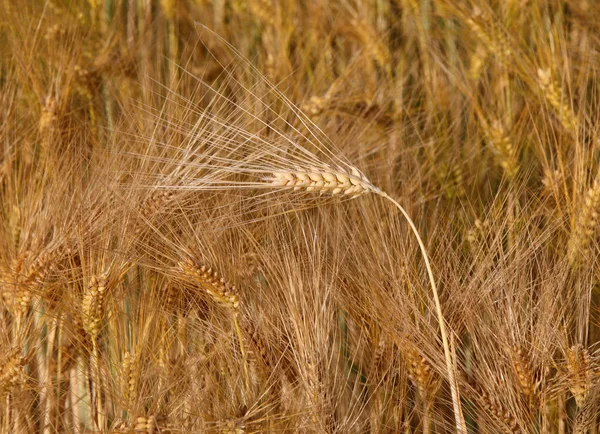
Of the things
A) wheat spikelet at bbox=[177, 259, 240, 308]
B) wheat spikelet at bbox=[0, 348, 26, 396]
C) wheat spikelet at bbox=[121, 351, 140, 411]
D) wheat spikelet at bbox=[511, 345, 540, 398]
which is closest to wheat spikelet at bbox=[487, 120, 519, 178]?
wheat spikelet at bbox=[511, 345, 540, 398]

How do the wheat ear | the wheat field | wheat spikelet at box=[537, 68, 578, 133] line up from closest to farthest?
the wheat ear → the wheat field → wheat spikelet at box=[537, 68, 578, 133]

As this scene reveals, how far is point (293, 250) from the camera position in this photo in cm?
127

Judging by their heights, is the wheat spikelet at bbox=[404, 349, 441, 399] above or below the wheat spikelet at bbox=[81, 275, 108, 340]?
below

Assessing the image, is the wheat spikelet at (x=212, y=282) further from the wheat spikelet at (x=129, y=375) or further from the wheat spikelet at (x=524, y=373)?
the wheat spikelet at (x=524, y=373)

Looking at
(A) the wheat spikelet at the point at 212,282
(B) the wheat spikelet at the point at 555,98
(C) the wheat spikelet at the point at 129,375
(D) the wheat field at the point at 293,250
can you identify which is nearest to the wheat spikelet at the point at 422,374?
(D) the wheat field at the point at 293,250

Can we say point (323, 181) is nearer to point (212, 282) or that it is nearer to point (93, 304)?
point (212, 282)

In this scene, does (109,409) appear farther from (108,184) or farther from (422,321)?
(422,321)

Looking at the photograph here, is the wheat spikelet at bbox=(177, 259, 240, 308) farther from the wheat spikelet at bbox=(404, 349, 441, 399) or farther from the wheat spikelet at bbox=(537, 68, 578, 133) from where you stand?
the wheat spikelet at bbox=(537, 68, 578, 133)

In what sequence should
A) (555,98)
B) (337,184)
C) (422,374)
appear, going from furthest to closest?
1. (555,98)
2. (422,374)
3. (337,184)

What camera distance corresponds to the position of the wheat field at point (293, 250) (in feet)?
3.85

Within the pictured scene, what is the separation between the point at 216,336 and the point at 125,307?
0.17 m

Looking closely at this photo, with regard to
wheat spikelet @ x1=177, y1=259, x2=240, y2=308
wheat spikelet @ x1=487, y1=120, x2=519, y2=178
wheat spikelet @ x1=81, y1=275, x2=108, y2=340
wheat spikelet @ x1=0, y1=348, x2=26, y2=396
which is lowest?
wheat spikelet @ x1=0, y1=348, x2=26, y2=396

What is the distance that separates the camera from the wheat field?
117 centimetres

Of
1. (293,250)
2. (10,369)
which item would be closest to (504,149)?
(293,250)
